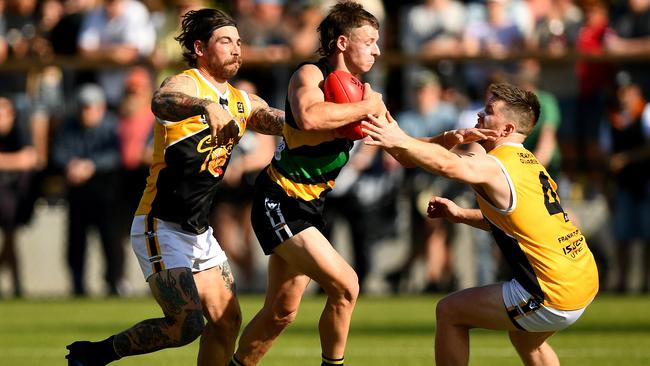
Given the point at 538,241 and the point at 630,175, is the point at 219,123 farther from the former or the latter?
the point at 630,175

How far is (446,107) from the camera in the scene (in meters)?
14.1

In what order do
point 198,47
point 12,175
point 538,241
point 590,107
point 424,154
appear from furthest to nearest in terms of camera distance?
point 12,175 < point 590,107 < point 198,47 < point 538,241 < point 424,154

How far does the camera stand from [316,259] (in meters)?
6.80

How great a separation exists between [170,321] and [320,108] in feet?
4.61

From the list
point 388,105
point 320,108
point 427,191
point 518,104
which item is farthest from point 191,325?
point 388,105

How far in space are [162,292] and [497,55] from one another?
8.62 meters

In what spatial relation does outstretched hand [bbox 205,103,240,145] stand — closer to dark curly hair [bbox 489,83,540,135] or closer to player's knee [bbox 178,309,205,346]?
player's knee [bbox 178,309,205,346]

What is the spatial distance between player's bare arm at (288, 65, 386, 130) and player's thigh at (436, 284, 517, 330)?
1.08 meters

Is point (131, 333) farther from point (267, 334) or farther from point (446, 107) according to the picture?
point (446, 107)

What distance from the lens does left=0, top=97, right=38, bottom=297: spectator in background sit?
571 inches

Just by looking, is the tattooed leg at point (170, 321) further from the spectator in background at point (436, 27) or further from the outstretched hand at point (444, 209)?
the spectator in background at point (436, 27)

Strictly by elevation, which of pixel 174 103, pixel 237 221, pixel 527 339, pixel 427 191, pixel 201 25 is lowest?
pixel 237 221

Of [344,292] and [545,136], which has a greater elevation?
[344,292]

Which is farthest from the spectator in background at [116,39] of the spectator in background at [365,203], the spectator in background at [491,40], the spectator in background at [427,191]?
the spectator in background at [491,40]
